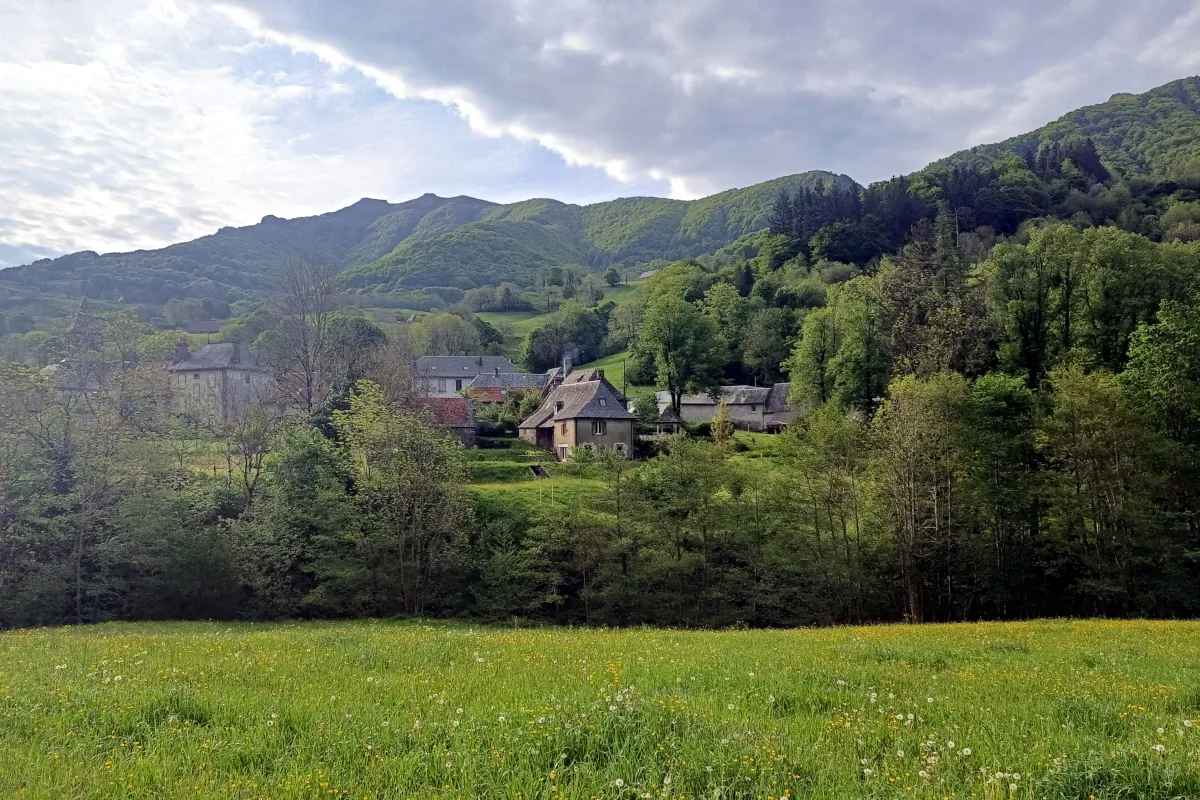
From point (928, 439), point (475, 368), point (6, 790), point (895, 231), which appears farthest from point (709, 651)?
point (895, 231)

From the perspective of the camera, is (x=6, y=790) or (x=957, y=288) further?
(x=957, y=288)

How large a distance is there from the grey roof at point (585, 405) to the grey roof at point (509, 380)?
118 feet

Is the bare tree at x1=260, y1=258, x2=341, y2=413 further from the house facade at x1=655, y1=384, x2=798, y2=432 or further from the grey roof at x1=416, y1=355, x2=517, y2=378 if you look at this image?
the grey roof at x1=416, y1=355, x2=517, y2=378

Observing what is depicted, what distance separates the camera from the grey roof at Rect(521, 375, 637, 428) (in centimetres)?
6944

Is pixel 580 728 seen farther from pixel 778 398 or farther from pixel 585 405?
pixel 778 398

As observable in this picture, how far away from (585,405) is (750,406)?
102 feet

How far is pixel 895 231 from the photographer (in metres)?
134

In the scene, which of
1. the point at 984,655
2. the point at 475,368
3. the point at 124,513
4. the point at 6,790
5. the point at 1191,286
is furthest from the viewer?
the point at 475,368

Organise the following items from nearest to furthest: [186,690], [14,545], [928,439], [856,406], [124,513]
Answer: [186,690], [14,545], [124,513], [928,439], [856,406]

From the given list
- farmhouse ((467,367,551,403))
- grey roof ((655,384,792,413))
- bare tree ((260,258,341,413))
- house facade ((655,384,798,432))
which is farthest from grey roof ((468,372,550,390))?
bare tree ((260,258,341,413))

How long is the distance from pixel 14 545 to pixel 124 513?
4.05 m

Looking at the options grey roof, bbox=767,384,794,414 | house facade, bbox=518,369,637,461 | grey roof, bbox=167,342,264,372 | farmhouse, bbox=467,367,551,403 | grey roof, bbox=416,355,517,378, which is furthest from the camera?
grey roof, bbox=416,355,517,378

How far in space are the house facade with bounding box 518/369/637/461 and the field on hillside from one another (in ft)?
182

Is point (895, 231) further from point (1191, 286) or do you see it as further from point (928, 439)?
point (928, 439)
